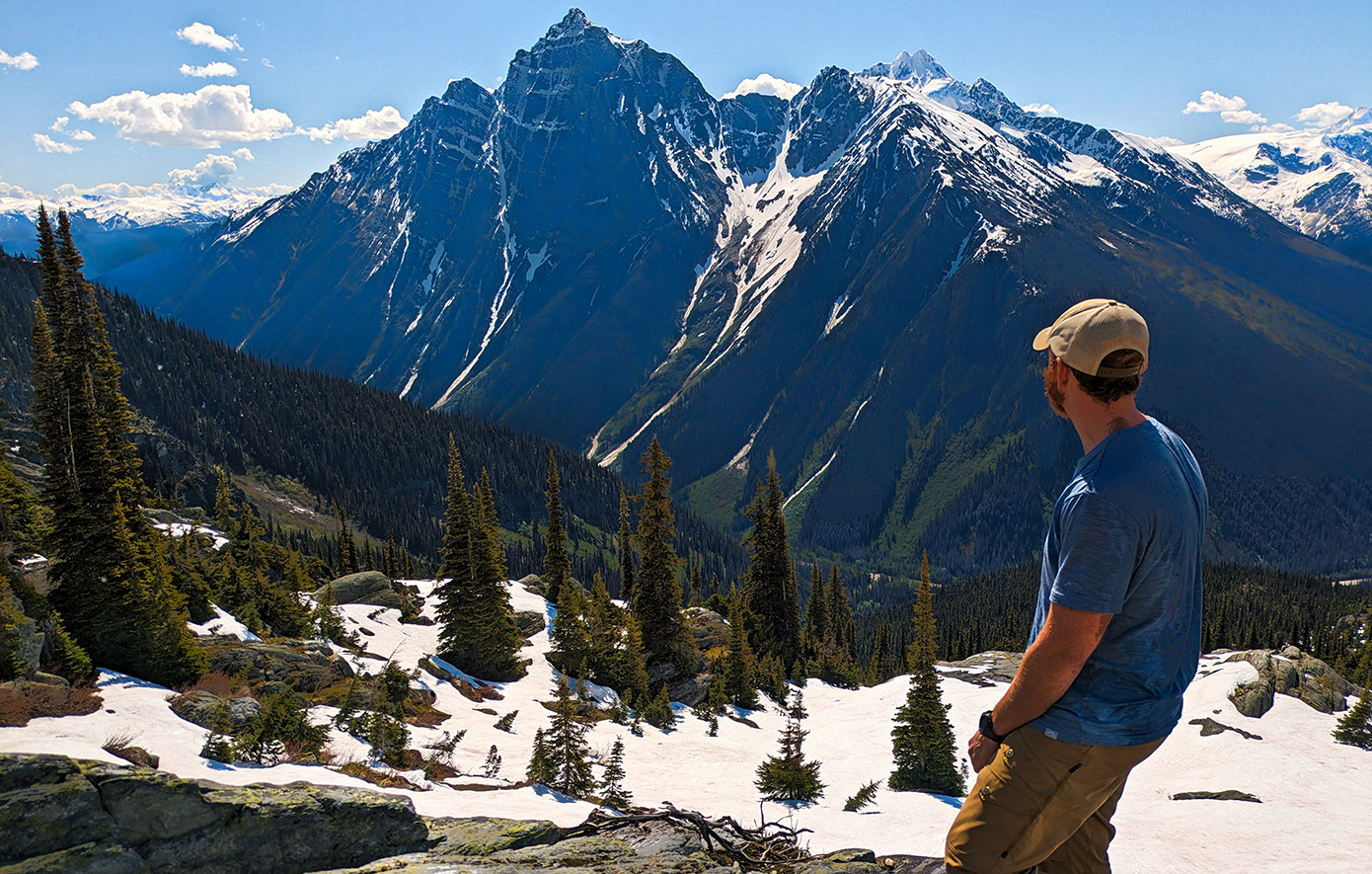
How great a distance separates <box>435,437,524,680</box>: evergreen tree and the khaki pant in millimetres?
31835

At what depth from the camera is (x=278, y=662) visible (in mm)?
21703

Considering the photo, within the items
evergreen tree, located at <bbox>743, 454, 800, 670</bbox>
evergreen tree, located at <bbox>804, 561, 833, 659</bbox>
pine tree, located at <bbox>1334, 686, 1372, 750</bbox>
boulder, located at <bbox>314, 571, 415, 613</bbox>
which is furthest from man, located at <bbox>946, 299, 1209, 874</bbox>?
evergreen tree, located at <bbox>804, 561, 833, 659</bbox>

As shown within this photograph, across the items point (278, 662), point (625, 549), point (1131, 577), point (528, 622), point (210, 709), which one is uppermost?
point (1131, 577)

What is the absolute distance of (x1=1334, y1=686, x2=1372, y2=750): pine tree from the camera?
3412 cm

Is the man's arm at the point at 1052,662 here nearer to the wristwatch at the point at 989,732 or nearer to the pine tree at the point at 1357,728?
the wristwatch at the point at 989,732

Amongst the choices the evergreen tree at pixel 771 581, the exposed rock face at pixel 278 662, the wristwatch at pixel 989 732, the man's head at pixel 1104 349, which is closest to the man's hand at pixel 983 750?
the wristwatch at pixel 989 732

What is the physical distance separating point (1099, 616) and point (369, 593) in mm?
45044

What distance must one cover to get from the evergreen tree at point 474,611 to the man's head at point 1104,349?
3295cm

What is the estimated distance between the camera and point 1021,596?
527ft

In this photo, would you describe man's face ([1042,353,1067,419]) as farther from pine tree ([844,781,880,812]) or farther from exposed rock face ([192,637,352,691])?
exposed rock face ([192,637,352,691])

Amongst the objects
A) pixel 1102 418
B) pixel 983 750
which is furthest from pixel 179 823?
pixel 1102 418

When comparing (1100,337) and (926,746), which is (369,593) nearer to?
(926,746)

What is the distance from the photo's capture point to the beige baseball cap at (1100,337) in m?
4.05

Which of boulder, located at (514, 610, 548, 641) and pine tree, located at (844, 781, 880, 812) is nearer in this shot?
pine tree, located at (844, 781, 880, 812)
